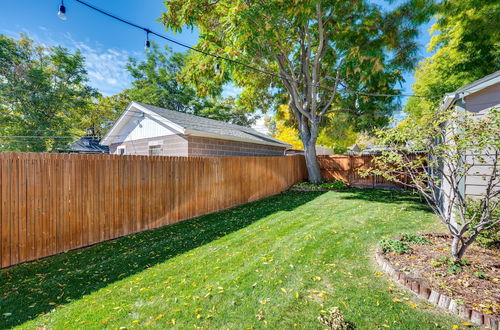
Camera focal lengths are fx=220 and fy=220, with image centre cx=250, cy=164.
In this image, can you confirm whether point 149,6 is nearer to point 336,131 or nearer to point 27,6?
point 27,6

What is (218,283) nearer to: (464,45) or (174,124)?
(174,124)

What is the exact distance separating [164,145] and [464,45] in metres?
12.8

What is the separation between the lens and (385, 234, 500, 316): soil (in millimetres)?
2375

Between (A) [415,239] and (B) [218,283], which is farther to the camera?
(A) [415,239]

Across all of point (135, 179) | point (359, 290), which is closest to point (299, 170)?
point (135, 179)

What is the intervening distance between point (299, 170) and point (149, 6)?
10.3 meters

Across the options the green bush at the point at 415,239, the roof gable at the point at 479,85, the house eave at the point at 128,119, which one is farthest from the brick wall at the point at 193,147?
the roof gable at the point at 479,85

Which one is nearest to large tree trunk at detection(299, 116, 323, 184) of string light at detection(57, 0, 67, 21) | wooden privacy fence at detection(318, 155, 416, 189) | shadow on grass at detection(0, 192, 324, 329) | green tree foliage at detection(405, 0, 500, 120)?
wooden privacy fence at detection(318, 155, 416, 189)

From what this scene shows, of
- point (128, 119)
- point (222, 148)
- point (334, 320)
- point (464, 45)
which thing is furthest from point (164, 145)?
point (464, 45)

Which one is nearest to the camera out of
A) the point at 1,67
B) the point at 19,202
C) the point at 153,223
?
the point at 19,202

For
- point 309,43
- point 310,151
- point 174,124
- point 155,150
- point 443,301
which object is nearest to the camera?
point 443,301

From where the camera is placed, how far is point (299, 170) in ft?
41.9

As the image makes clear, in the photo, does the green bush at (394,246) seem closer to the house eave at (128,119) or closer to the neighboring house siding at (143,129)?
the house eave at (128,119)

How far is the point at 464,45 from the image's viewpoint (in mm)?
8844
